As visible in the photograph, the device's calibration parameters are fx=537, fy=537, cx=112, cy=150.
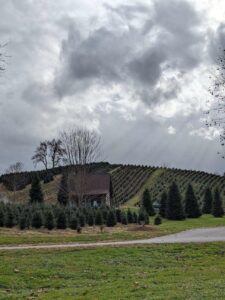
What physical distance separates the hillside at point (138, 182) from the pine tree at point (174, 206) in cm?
1627

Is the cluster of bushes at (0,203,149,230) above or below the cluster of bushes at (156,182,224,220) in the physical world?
below

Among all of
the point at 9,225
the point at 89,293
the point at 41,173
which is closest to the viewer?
the point at 89,293

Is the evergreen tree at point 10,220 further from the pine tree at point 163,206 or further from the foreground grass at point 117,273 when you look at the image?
the pine tree at point 163,206

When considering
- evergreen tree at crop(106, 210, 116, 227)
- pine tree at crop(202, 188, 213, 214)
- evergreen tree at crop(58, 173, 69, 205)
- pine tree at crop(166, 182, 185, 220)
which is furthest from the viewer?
evergreen tree at crop(58, 173, 69, 205)

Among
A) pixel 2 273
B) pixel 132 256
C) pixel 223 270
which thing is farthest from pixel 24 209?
pixel 223 270

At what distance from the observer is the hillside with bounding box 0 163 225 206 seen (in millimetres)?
81812

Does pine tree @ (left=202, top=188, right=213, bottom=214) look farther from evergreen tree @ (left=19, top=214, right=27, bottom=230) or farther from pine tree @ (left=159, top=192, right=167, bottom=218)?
evergreen tree @ (left=19, top=214, right=27, bottom=230)

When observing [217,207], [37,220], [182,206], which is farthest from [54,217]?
[217,207]

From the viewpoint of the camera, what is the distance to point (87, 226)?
39.1 m

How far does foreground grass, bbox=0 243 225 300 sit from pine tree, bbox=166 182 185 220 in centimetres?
3488

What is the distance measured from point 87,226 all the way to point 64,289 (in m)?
26.2

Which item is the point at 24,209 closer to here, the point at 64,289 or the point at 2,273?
Result: the point at 2,273

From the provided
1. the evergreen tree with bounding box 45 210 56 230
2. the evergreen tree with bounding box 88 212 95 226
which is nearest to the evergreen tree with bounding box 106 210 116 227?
the evergreen tree with bounding box 88 212 95 226

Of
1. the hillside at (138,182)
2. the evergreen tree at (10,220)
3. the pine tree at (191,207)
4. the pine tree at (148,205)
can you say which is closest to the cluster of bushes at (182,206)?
the pine tree at (191,207)
